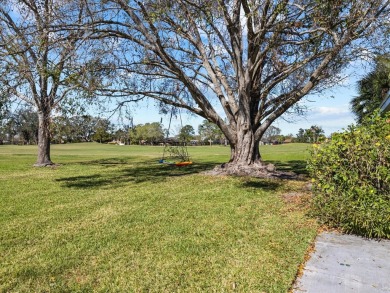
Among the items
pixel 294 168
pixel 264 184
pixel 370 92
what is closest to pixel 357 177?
pixel 264 184

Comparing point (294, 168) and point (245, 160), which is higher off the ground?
point (245, 160)

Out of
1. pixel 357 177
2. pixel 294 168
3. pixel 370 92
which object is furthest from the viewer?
pixel 370 92

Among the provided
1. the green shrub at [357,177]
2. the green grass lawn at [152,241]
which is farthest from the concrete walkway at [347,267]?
the green shrub at [357,177]

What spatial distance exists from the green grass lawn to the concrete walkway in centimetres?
18

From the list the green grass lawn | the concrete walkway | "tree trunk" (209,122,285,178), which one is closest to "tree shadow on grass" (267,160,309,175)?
"tree trunk" (209,122,285,178)

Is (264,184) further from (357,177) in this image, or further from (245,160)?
(357,177)

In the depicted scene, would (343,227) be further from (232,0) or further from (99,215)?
(232,0)

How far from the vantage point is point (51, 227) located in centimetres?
534

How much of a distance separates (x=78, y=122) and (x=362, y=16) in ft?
29.6

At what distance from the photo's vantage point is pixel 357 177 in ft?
14.8

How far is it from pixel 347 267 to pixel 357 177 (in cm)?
142

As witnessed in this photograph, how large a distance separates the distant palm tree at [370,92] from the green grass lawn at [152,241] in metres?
16.0

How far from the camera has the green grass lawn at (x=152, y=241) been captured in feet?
11.0

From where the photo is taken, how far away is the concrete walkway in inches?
125
